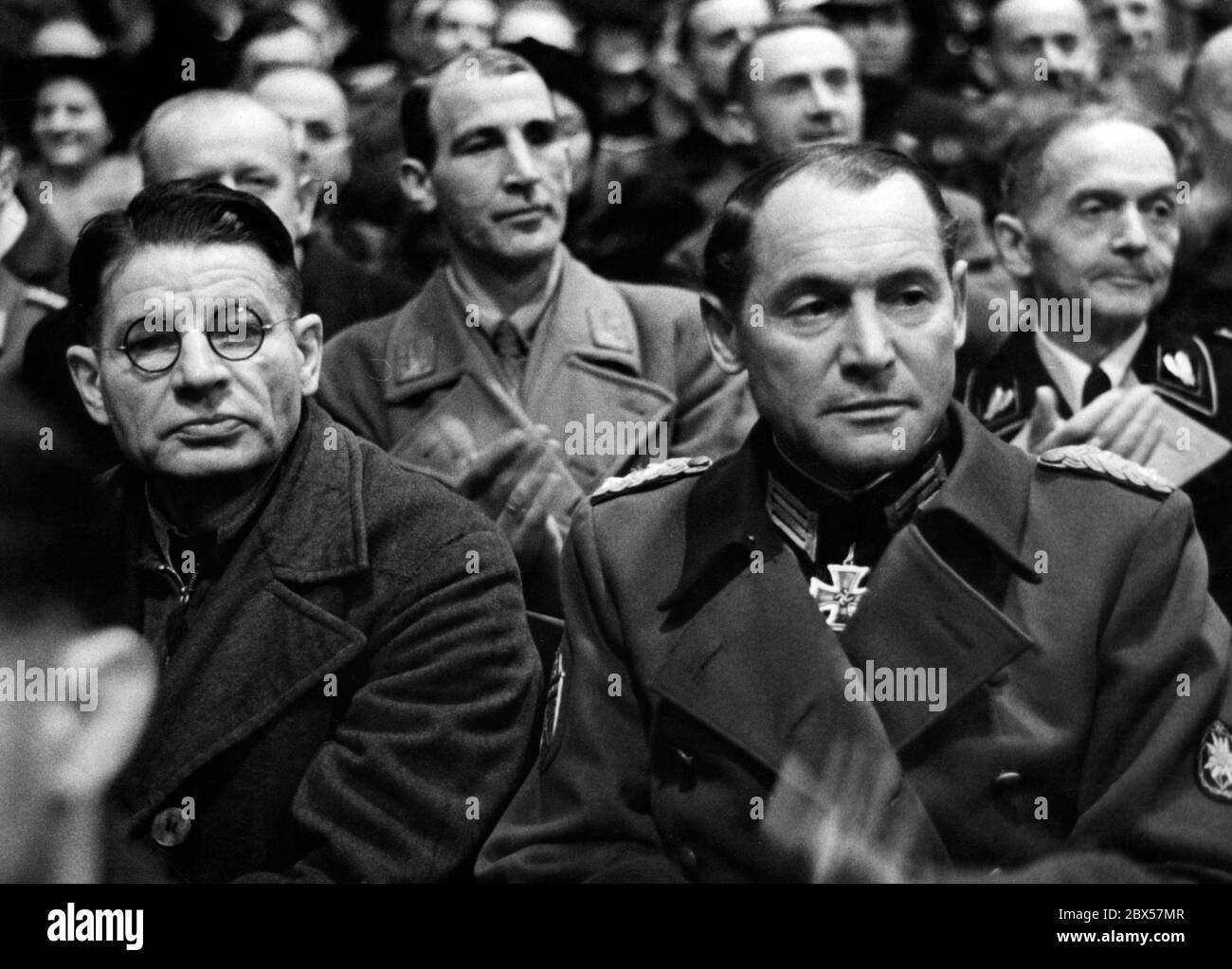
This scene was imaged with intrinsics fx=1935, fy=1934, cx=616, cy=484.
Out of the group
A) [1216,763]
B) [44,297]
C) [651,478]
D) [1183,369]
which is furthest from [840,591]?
[44,297]

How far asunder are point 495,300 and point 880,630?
2.50 ft

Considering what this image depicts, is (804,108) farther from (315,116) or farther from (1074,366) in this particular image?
(315,116)

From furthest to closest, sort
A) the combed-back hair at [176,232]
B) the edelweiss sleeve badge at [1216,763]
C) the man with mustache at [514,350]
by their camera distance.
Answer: the man with mustache at [514,350] < the combed-back hair at [176,232] < the edelweiss sleeve badge at [1216,763]

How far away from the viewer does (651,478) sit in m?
2.72

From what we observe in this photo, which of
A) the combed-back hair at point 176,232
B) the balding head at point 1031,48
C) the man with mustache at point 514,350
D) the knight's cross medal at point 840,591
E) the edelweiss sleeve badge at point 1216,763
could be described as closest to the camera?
the edelweiss sleeve badge at point 1216,763

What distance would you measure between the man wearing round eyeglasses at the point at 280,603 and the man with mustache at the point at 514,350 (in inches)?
4.8

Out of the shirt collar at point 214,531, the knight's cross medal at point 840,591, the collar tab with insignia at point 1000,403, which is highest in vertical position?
the collar tab with insignia at point 1000,403

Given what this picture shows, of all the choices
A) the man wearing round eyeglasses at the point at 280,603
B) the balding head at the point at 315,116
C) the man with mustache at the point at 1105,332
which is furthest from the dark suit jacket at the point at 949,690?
the balding head at the point at 315,116

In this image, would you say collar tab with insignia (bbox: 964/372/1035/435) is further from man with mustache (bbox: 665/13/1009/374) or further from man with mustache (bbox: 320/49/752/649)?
man with mustache (bbox: 320/49/752/649)

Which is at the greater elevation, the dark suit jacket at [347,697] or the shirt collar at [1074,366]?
the shirt collar at [1074,366]

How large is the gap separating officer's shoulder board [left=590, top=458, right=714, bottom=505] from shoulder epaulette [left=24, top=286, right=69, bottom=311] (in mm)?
898

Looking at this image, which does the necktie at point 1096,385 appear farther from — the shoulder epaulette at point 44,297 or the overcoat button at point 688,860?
the shoulder epaulette at point 44,297

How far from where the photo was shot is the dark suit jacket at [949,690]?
2508 mm
